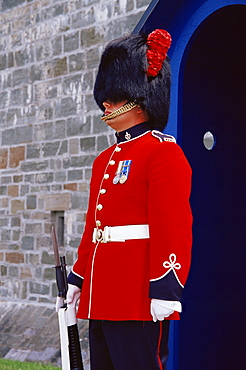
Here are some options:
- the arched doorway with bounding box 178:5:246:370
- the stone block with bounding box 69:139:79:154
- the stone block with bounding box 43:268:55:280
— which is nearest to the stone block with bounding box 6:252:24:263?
the stone block with bounding box 43:268:55:280

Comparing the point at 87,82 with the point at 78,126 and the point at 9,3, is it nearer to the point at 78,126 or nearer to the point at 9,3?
the point at 78,126

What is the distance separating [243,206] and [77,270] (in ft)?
3.71

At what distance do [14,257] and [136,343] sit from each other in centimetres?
469

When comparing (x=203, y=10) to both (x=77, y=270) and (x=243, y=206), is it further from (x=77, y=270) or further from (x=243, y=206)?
(x=77, y=270)

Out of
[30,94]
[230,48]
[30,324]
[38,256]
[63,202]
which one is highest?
[30,94]

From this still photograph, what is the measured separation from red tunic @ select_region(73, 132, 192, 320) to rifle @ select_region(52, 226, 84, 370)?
80 mm

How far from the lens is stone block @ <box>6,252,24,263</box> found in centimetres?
709

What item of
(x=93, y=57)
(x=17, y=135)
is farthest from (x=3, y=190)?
(x=93, y=57)

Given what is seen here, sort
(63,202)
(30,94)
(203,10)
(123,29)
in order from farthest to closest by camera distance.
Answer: (30,94) → (63,202) → (123,29) → (203,10)

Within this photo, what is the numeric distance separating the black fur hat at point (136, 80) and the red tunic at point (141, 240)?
0.13 meters

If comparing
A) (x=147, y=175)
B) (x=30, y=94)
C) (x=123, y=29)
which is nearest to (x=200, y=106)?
(x=147, y=175)

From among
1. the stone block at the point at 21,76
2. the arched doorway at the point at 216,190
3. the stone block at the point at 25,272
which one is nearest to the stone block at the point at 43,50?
the stone block at the point at 21,76

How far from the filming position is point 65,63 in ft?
22.4

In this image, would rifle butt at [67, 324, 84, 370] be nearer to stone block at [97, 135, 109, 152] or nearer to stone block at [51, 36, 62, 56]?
stone block at [97, 135, 109, 152]
